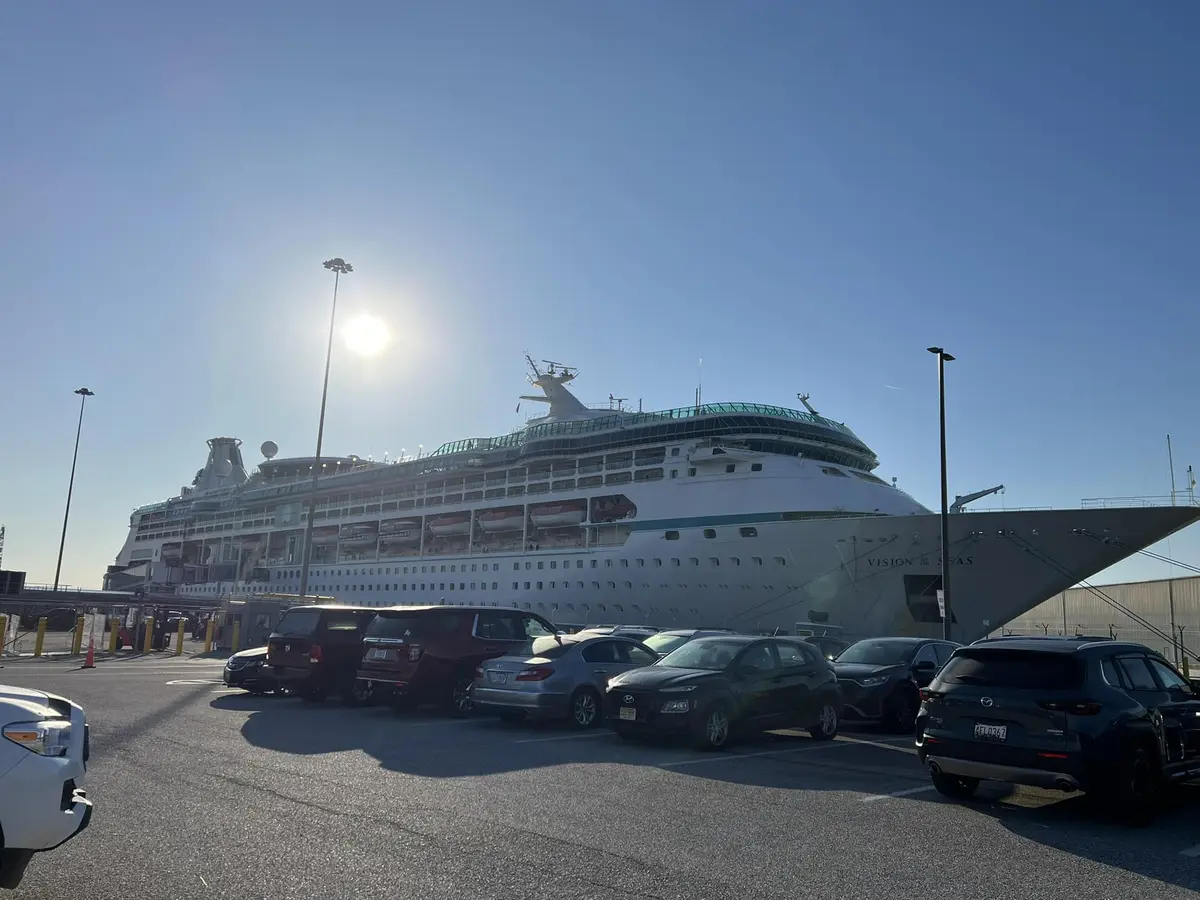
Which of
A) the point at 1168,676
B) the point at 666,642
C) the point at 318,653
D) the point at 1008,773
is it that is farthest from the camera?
the point at 666,642

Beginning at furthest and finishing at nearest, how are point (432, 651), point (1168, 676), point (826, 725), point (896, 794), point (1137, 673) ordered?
1. point (432, 651)
2. point (826, 725)
3. point (1168, 676)
4. point (896, 794)
5. point (1137, 673)

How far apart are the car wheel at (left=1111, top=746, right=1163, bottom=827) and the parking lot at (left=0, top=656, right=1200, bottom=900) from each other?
19 cm

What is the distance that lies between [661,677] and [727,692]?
83cm

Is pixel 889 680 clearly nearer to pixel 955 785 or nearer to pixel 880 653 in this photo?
pixel 880 653

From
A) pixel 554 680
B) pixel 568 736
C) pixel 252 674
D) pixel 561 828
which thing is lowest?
Result: pixel 568 736

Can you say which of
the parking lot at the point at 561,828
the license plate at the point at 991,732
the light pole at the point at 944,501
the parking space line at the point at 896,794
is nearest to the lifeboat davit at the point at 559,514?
the light pole at the point at 944,501

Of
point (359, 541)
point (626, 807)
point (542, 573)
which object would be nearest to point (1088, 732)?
point (626, 807)

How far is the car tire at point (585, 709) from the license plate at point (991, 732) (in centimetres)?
634

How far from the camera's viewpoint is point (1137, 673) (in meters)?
7.97

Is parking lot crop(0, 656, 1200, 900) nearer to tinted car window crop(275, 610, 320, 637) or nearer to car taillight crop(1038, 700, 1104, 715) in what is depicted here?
car taillight crop(1038, 700, 1104, 715)

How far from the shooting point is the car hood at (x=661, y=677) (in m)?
10.9

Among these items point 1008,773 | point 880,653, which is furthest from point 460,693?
point 1008,773

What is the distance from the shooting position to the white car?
161 inches

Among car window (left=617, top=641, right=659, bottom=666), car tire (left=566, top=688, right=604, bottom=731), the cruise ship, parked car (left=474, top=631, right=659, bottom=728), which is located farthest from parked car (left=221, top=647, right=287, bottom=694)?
the cruise ship
